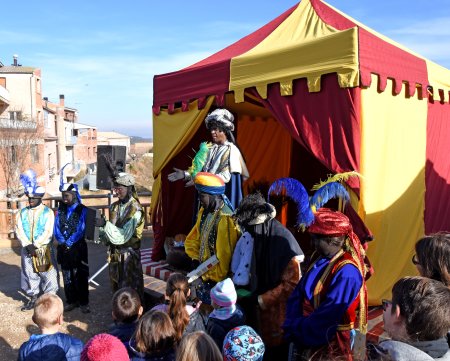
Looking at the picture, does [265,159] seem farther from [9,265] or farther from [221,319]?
[9,265]

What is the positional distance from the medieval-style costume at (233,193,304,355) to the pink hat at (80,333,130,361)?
95 centimetres

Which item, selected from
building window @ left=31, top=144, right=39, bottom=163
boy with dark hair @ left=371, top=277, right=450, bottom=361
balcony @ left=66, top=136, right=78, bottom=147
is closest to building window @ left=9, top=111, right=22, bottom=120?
building window @ left=31, top=144, right=39, bottom=163

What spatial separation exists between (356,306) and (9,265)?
642cm

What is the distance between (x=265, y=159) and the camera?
6.43 m

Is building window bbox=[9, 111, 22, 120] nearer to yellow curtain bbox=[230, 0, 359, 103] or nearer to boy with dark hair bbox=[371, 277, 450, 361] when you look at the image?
yellow curtain bbox=[230, 0, 359, 103]

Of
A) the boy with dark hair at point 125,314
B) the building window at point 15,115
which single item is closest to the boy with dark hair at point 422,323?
the boy with dark hair at point 125,314

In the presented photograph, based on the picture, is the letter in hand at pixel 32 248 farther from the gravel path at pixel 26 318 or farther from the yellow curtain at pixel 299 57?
the yellow curtain at pixel 299 57

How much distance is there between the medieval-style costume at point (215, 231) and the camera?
2.93 metres

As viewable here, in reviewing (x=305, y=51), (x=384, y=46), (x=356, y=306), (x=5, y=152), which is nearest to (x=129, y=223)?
(x=305, y=51)

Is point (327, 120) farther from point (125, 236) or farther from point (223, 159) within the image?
point (125, 236)

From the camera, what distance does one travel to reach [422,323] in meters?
1.32

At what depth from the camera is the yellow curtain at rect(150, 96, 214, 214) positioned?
4848mm

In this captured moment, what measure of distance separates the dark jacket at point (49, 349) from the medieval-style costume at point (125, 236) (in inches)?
67.5

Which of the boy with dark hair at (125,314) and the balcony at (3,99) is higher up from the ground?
the balcony at (3,99)
